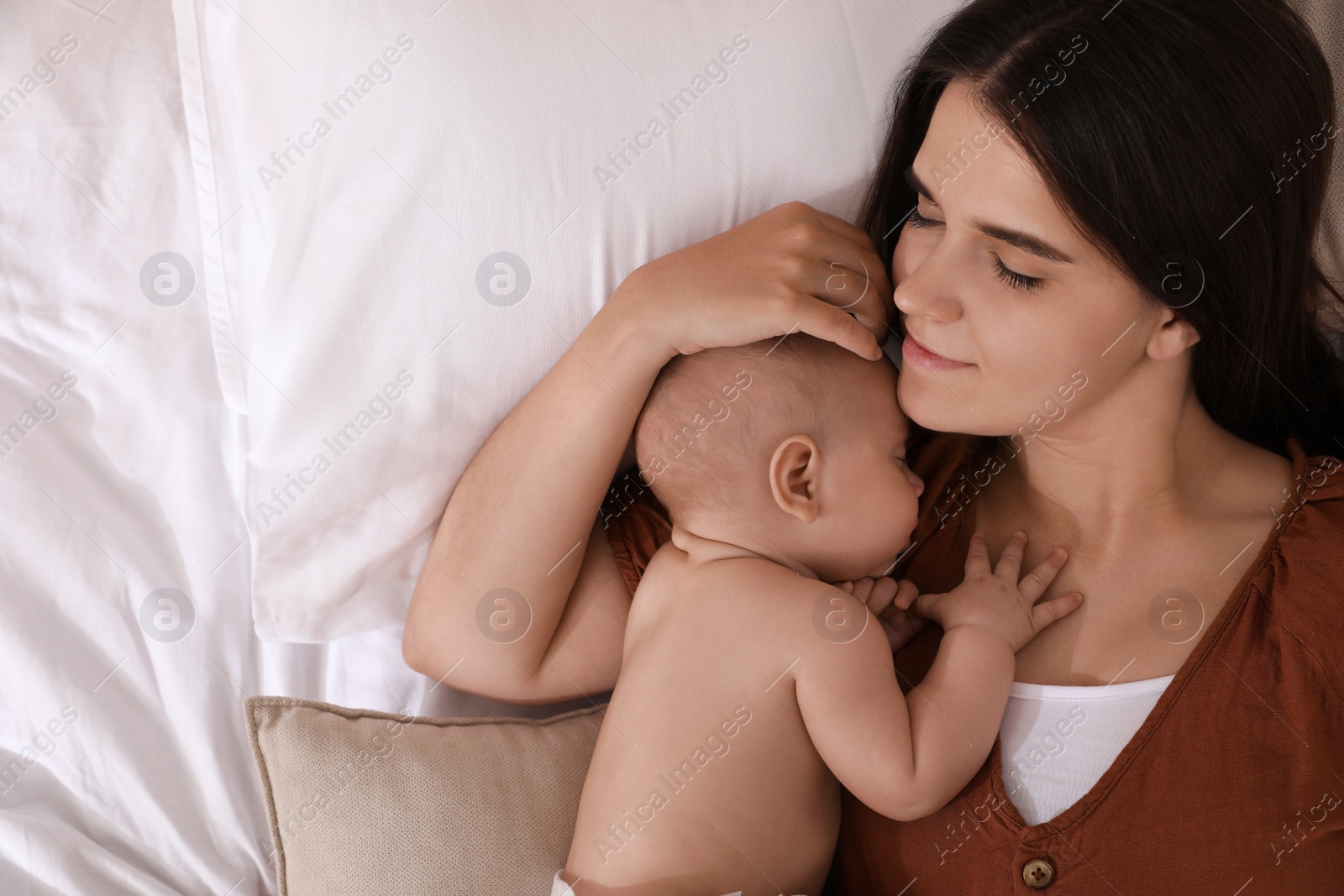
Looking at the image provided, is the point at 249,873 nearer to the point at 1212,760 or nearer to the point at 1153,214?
the point at 1212,760

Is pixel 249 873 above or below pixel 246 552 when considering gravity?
below

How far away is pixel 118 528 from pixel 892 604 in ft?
3.83

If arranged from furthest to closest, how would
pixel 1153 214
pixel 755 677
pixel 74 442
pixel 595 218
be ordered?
pixel 74 442
pixel 595 218
pixel 755 677
pixel 1153 214

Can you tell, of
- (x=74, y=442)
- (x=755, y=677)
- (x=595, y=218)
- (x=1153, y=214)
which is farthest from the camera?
(x=74, y=442)

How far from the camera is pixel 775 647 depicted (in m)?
1.31

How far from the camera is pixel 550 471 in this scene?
1429 millimetres

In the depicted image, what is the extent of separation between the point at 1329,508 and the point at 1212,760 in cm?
41

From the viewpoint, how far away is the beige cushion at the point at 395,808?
134 centimetres

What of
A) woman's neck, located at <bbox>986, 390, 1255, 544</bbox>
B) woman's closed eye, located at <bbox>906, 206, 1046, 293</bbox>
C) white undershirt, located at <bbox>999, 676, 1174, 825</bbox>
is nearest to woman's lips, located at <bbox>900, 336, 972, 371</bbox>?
woman's closed eye, located at <bbox>906, 206, 1046, 293</bbox>

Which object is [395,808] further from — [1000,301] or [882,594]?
[1000,301]

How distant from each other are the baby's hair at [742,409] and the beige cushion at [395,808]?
479mm

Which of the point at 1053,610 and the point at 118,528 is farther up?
the point at 118,528

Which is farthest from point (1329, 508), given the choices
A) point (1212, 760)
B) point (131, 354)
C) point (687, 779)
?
point (131, 354)

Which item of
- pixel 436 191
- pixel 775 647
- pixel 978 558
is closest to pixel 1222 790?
pixel 978 558
